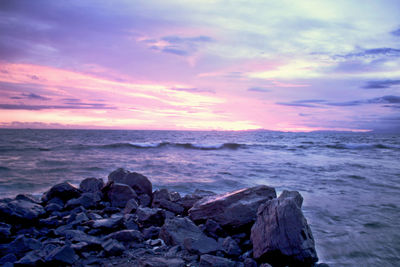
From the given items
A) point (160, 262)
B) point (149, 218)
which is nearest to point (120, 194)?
point (149, 218)

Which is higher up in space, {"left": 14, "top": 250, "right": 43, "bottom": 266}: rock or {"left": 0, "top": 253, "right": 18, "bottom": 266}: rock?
{"left": 14, "top": 250, "right": 43, "bottom": 266}: rock

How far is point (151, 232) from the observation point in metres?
4.72

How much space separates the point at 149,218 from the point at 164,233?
3.10ft

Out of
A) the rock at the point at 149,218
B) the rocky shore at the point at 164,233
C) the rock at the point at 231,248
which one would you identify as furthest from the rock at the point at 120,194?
the rock at the point at 231,248

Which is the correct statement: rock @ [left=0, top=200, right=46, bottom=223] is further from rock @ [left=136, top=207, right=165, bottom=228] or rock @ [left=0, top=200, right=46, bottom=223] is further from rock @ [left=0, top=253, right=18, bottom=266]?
rock @ [left=136, top=207, right=165, bottom=228]

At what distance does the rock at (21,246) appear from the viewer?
12.4 ft

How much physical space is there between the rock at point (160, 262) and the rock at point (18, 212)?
3.04m

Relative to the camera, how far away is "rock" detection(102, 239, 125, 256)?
380cm

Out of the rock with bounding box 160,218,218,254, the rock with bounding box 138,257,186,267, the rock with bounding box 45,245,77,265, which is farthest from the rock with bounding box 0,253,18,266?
the rock with bounding box 160,218,218,254

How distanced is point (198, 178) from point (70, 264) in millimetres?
7976

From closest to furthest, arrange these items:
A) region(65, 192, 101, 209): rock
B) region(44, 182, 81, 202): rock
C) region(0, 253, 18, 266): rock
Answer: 1. region(0, 253, 18, 266): rock
2. region(65, 192, 101, 209): rock
3. region(44, 182, 81, 202): rock

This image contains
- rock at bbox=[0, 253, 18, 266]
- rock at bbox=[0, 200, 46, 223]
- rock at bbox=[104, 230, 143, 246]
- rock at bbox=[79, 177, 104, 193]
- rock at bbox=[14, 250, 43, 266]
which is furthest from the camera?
rock at bbox=[79, 177, 104, 193]

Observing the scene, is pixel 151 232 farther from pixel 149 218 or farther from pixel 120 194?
pixel 120 194

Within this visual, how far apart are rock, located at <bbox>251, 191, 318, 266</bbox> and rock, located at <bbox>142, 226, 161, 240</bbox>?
5.95ft
